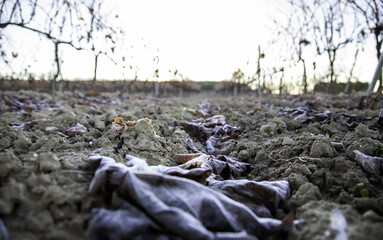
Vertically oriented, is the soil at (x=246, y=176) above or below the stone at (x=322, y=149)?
below

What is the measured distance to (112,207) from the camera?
106 cm

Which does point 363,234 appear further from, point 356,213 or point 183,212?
point 183,212

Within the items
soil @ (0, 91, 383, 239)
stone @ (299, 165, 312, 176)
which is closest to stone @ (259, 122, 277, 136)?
soil @ (0, 91, 383, 239)

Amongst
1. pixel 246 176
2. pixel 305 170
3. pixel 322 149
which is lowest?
pixel 246 176

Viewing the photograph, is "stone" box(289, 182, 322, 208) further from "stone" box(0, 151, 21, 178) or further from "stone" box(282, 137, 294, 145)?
"stone" box(0, 151, 21, 178)

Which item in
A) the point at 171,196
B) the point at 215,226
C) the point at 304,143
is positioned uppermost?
the point at 304,143

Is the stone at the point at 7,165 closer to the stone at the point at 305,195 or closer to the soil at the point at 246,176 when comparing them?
the soil at the point at 246,176

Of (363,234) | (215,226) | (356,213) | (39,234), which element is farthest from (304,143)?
(39,234)

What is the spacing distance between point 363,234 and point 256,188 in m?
0.56

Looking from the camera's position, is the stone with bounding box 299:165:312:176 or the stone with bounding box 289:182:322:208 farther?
the stone with bounding box 299:165:312:176

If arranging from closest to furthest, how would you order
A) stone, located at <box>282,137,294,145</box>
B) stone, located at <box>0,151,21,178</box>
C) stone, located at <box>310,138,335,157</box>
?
stone, located at <box>0,151,21,178</box>
stone, located at <box>310,138,335,157</box>
stone, located at <box>282,137,294,145</box>

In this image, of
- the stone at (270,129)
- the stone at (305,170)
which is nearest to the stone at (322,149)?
the stone at (305,170)

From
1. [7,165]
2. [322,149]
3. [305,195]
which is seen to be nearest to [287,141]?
[322,149]

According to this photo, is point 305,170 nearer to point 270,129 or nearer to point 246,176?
point 246,176
